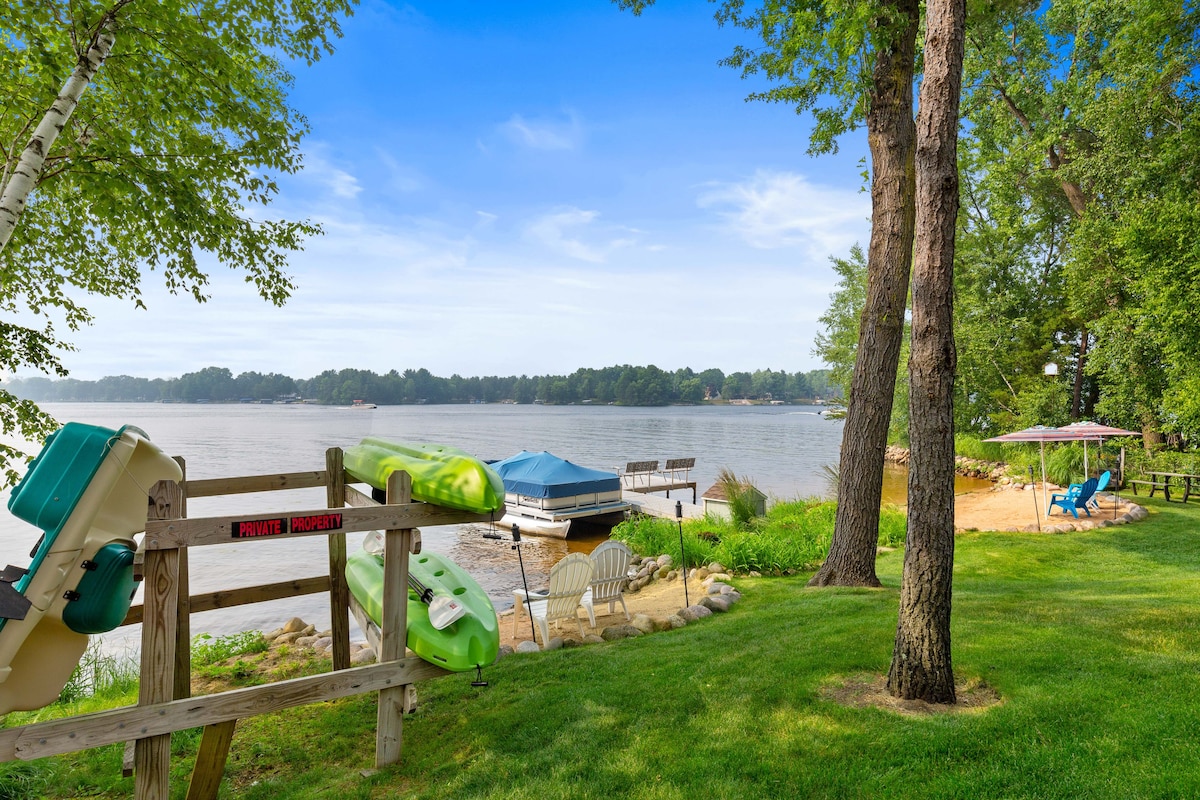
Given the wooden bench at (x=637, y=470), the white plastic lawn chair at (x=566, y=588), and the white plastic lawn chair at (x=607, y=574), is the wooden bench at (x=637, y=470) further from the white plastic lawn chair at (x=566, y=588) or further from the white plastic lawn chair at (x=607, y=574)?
the white plastic lawn chair at (x=566, y=588)

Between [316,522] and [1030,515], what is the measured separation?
14.6 metres

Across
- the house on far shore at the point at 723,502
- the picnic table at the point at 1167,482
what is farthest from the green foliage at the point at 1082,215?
the house on far shore at the point at 723,502

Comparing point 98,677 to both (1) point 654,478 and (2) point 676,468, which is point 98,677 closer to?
(2) point 676,468

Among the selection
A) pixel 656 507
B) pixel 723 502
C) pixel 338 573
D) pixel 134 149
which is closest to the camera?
pixel 338 573

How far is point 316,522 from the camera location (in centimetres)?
352

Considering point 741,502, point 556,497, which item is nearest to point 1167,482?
point 741,502

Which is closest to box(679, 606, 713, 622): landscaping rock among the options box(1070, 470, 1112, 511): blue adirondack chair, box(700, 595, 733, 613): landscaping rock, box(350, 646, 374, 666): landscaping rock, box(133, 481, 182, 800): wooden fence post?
box(700, 595, 733, 613): landscaping rock

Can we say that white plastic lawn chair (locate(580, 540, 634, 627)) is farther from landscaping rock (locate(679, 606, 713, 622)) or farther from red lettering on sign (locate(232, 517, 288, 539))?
red lettering on sign (locate(232, 517, 288, 539))

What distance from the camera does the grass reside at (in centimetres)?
301

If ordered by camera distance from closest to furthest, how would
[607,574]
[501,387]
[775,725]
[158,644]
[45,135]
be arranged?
[158,644] < [775,725] < [45,135] < [607,574] < [501,387]

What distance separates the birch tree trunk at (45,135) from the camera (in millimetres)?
4398

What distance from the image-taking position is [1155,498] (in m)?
14.3

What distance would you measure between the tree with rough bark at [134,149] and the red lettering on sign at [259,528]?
3.11m

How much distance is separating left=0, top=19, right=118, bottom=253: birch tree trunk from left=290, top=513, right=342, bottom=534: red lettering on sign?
316 cm
